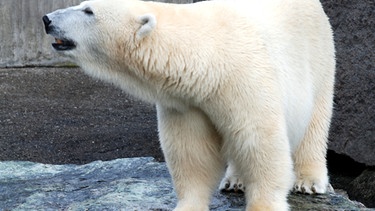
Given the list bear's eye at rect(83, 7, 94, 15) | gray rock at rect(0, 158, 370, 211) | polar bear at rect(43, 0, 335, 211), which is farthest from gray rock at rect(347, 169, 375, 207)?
bear's eye at rect(83, 7, 94, 15)

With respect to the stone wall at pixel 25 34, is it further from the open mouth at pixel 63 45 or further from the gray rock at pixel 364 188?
the open mouth at pixel 63 45

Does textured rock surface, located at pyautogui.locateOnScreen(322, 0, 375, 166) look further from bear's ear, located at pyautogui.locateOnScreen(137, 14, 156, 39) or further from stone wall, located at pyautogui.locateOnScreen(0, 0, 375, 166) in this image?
bear's ear, located at pyautogui.locateOnScreen(137, 14, 156, 39)

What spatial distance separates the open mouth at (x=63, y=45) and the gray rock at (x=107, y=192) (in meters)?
0.79

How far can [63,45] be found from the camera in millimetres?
3488

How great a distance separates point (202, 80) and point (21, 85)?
559cm

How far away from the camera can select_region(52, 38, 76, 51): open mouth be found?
3475 millimetres

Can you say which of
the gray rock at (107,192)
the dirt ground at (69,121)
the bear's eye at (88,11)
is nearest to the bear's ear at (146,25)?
the bear's eye at (88,11)

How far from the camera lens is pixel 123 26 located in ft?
11.2

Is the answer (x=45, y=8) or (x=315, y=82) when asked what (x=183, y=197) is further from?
(x=45, y=8)

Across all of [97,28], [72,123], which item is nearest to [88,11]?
[97,28]

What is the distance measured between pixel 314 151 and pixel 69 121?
3732 mm

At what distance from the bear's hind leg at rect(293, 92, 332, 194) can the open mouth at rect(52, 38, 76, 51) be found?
1.41 metres

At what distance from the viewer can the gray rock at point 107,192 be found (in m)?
3.92

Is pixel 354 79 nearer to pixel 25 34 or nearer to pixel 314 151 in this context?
pixel 314 151
